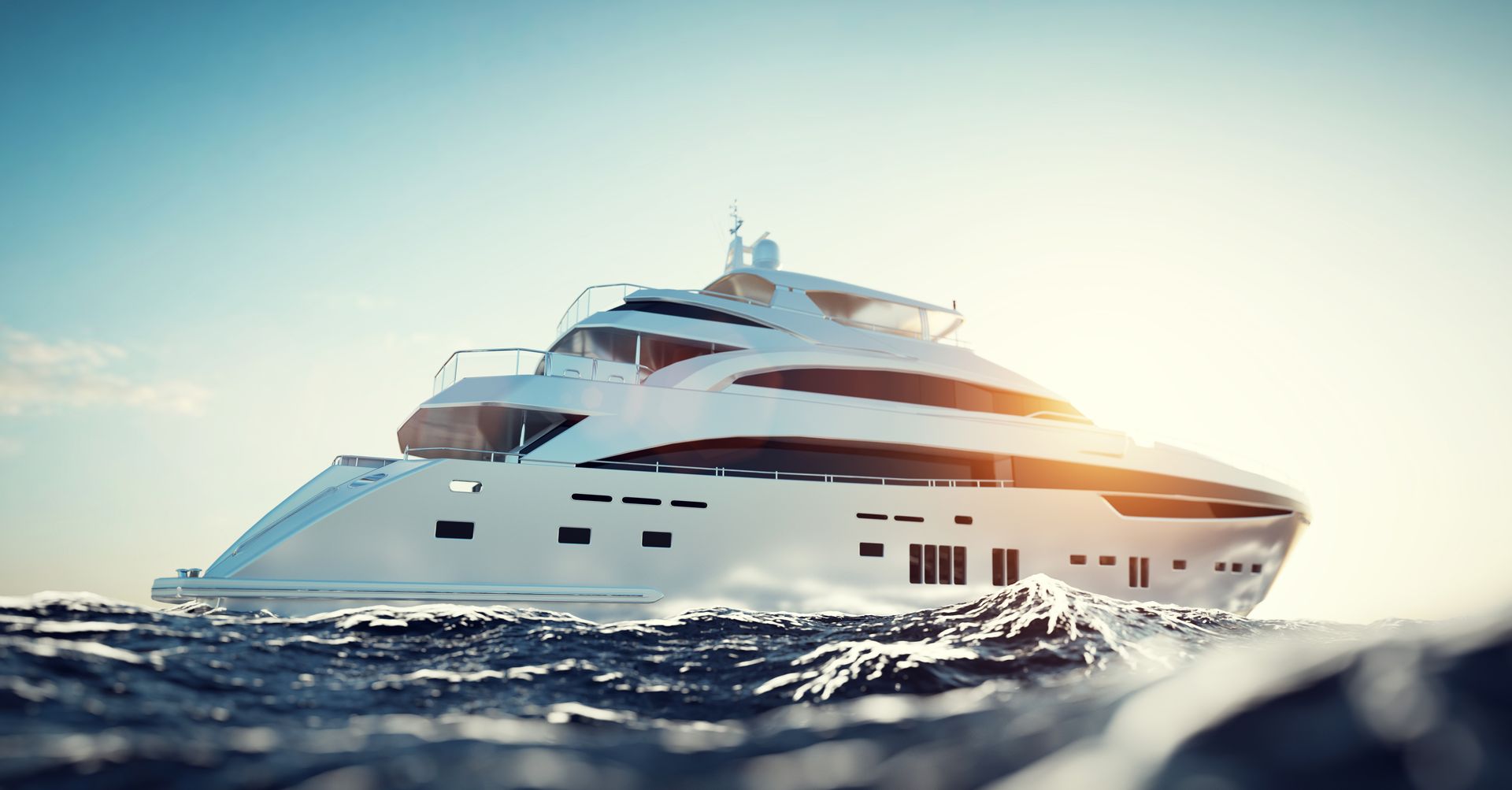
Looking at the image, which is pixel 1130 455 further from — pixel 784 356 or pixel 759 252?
pixel 759 252

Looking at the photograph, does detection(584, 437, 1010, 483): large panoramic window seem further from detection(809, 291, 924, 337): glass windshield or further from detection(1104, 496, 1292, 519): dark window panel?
detection(809, 291, 924, 337): glass windshield

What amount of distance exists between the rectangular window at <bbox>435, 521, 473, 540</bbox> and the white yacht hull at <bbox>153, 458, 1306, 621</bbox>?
0.04 m

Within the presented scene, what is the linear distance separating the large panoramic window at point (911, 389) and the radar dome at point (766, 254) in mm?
4977

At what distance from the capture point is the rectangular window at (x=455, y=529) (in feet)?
27.1

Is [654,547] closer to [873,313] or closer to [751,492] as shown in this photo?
[751,492]

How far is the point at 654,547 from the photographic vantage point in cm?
902

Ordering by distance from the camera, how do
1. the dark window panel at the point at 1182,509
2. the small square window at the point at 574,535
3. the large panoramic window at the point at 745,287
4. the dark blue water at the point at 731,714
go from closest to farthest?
the dark blue water at the point at 731,714 → the small square window at the point at 574,535 → the dark window panel at the point at 1182,509 → the large panoramic window at the point at 745,287

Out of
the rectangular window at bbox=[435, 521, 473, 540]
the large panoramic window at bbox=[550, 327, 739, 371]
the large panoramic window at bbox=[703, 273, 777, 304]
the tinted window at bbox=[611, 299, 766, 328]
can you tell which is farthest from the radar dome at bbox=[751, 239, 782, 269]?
the rectangular window at bbox=[435, 521, 473, 540]

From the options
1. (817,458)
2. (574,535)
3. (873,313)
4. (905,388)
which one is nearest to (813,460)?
(817,458)

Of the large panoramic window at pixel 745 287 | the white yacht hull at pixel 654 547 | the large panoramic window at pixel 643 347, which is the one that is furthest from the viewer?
the large panoramic window at pixel 745 287

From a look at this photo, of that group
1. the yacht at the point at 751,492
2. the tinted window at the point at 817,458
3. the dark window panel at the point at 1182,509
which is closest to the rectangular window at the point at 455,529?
the yacht at the point at 751,492

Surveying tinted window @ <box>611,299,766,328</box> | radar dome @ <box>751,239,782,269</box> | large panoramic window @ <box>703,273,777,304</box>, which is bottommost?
tinted window @ <box>611,299,766,328</box>

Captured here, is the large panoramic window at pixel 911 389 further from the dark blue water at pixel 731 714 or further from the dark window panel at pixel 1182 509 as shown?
the dark blue water at pixel 731 714

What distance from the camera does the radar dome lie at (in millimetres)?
16312
